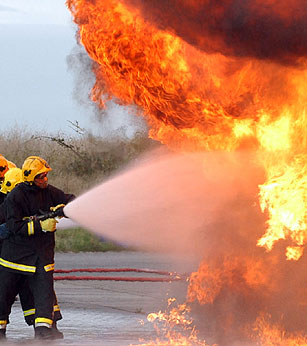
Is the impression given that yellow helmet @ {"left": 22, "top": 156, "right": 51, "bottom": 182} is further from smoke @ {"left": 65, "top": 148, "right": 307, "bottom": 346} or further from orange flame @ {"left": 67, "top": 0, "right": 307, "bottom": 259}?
orange flame @ {"left": 67, "top": 0, "right": 307, "bottom": 259}

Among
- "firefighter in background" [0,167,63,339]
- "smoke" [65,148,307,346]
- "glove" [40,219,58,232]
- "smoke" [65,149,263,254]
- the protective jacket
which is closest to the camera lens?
"smoke" [65,148,307,346]

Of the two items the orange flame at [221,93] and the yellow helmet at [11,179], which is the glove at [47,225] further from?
the orange flame at [221,93]

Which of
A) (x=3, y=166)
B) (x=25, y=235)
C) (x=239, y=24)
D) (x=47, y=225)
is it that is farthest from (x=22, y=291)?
(x=239, y=24)

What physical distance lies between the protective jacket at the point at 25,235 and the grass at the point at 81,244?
9.17 metres

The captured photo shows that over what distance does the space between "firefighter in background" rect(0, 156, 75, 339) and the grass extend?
912 cm

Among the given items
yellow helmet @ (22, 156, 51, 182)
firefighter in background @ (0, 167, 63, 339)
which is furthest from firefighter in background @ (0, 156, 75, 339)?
firefighter in background @ (0, 167, 63, 339)

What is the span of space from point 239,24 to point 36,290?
3.31 m

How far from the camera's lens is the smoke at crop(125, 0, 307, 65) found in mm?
6883

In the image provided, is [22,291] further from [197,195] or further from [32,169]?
[197,195]

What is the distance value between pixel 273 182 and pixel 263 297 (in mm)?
943

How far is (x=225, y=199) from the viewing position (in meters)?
8.23

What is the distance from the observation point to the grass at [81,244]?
18297 mm

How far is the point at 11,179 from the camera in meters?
9.38

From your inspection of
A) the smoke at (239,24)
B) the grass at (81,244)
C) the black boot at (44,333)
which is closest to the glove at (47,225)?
the black boot at (44,333)
